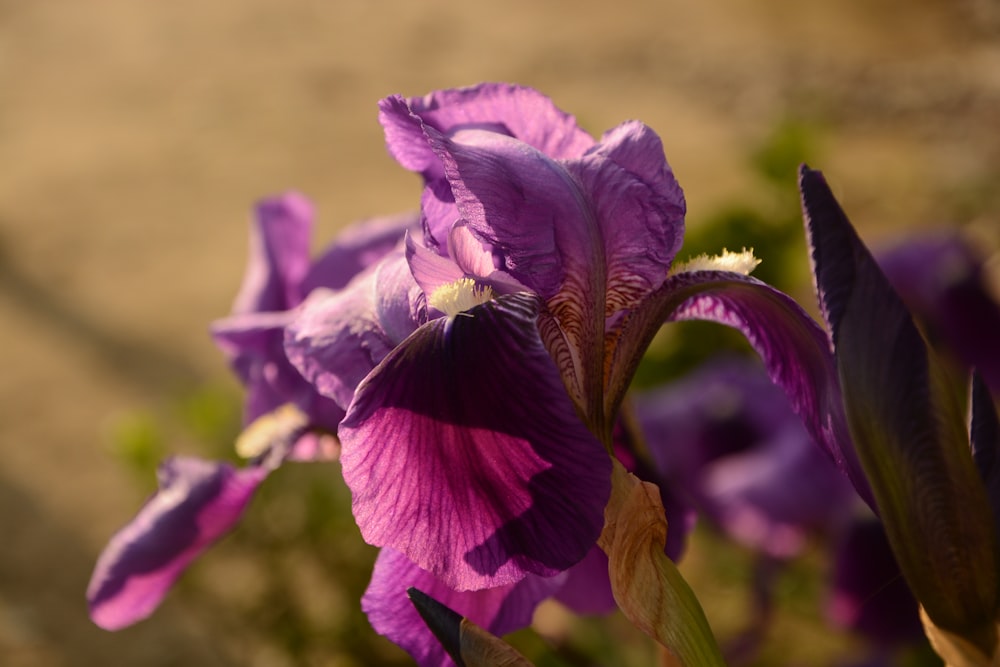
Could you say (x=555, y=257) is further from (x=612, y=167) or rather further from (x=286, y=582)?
(x=286, y=582)

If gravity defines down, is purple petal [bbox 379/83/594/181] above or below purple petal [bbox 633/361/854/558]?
above

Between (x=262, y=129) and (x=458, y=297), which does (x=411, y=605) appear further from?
(x=262, y=129)

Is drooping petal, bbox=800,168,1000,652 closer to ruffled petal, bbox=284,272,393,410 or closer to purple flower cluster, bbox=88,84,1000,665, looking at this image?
purple flower cluster, bbox=88,84,1000,665

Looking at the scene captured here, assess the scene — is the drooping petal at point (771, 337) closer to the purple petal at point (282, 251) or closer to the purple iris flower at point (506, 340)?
the purple iris flower at point (506, 340)

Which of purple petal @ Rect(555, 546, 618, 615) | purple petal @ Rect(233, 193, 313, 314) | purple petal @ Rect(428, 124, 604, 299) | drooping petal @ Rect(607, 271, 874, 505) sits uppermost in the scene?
purple petal @ Rect(233, 193, 313, 314)

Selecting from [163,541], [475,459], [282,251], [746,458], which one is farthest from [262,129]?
[475,459]

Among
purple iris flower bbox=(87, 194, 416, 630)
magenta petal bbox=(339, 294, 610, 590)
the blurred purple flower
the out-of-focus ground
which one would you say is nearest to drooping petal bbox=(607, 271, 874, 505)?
magenta petal bbox=(339, 294, 610, 590)
